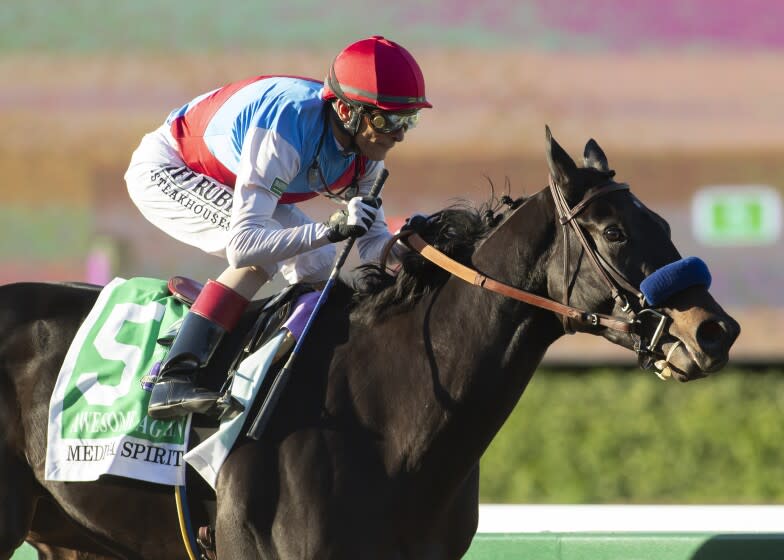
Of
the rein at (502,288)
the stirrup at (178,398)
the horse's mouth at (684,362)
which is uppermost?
the rein at (502,288)

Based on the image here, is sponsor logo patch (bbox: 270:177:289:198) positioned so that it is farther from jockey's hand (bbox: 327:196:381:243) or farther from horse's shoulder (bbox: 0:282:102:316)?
horse's shoulder (bbox: 0:282:102:316)

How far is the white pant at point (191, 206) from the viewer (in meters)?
3.43

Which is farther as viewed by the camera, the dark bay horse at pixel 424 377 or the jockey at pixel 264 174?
the jockey at pixel 264 174

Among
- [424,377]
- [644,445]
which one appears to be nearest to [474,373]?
[424,377]

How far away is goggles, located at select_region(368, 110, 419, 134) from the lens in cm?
321

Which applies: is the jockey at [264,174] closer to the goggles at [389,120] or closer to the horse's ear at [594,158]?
the goggles at [389,120]

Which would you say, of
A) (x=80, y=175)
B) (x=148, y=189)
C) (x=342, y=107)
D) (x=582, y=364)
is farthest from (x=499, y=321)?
(x=80, y=175)

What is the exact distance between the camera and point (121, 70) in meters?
8.41

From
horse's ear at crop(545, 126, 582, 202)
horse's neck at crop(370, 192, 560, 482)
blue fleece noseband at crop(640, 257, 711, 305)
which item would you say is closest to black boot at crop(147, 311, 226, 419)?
horse's neck at crop(370, 192, 560, 482)

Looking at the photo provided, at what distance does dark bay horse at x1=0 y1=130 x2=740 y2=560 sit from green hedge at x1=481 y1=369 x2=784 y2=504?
3.27 meters

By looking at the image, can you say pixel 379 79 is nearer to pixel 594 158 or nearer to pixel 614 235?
pixel 594 158

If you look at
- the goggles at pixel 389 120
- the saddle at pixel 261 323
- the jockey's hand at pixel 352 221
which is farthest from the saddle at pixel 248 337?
the goggles at pixel 389 120

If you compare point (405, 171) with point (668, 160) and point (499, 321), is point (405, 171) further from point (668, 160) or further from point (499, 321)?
point (499, 321)

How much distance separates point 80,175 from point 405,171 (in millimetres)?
2248
